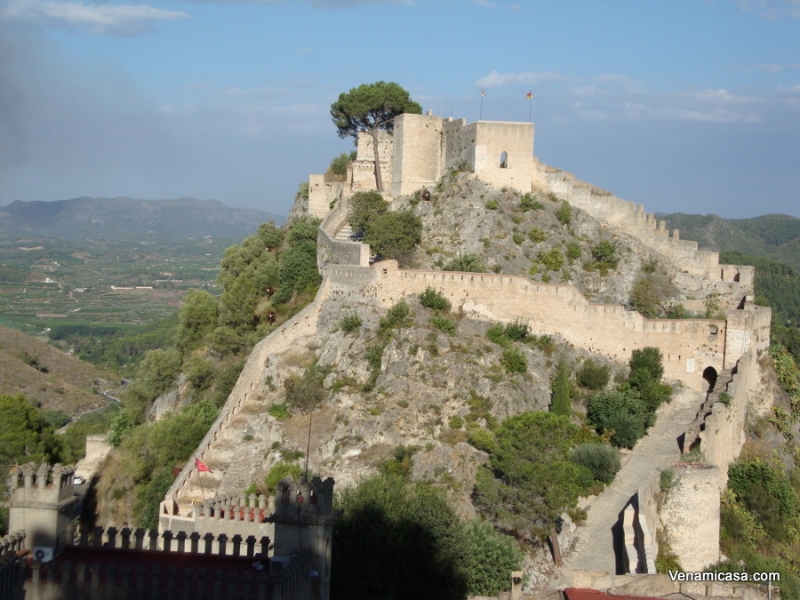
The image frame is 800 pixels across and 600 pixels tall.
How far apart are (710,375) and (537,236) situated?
8.15 m

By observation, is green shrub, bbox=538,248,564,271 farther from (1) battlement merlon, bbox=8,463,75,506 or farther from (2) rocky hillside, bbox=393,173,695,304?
(1) battlement merlon, bbox=8,463,75,506

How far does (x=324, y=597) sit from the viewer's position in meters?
12.7

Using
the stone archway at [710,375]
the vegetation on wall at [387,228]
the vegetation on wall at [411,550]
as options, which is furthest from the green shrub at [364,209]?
the vegetation on wall at [411,550]

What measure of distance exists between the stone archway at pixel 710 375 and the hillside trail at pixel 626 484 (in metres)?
0.57

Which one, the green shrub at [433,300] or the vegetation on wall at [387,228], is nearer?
the green shrub at [433,300]

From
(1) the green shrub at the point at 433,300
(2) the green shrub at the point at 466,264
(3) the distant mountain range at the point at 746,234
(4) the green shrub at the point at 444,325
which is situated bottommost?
(4) the green shrub at the point at 444,325

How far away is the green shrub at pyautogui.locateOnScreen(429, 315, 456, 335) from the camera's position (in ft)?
91.4

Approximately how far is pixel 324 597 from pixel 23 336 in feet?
266

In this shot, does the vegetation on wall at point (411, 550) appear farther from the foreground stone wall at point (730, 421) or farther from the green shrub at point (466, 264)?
the green shrub at point (466, 264)

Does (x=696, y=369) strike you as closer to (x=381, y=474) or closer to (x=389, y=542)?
(x=381, y=474)

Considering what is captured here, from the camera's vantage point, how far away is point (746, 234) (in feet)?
465

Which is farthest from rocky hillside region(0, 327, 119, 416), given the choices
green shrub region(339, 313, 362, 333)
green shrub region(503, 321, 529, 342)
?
green shrub region(503, 321, 529, 342)

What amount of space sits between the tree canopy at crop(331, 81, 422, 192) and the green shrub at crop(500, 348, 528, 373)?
16328 millimetres

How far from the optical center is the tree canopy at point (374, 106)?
41375mm
